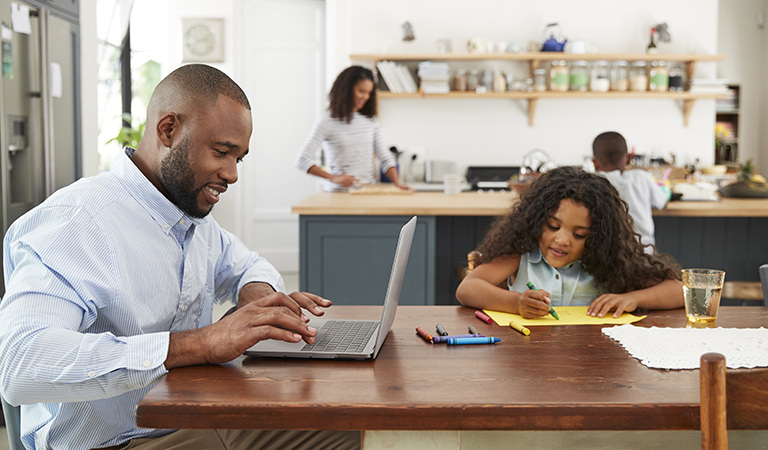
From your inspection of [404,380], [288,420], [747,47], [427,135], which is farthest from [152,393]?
[747,47]

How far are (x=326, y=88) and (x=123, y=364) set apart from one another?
472 centimetres

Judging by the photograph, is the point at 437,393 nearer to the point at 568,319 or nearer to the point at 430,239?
the point at 568,319

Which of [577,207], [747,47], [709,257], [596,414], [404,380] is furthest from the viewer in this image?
[747,47]

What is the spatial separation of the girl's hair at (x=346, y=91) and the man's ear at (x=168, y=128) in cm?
280

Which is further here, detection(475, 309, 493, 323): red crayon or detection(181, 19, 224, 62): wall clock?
detection(181, 19, 224, 62): wall clock

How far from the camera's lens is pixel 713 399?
68 cm

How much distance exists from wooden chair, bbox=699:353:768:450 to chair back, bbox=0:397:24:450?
1.02 metres

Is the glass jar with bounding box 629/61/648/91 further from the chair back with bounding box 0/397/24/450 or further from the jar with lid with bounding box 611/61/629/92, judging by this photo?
the chair back with bounding box 0/397/24/450

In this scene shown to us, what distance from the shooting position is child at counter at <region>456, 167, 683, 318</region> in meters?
1.56

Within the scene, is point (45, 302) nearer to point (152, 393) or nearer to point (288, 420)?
point (152, 393)

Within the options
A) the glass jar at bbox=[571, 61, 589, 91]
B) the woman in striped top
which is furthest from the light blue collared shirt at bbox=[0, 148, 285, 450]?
the glass jar at bbox=[571, 61, 589, 91]

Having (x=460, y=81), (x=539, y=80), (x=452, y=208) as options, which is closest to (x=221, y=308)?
(x=452, y=208)

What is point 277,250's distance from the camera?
557 cm

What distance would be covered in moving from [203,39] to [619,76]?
3499 mm
